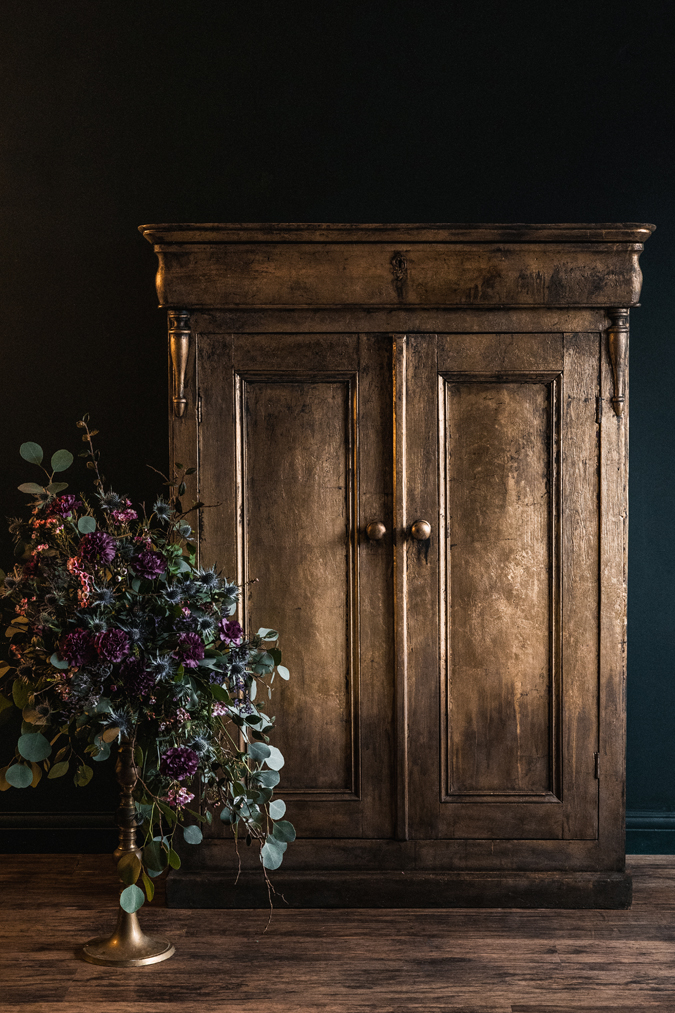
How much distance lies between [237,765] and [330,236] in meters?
1.44

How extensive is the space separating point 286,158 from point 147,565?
166cm

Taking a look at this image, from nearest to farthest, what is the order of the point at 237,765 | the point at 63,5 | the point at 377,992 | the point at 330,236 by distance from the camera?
the point at 377,992
the point at 237,765
the point at 330,236
the point at 63,5

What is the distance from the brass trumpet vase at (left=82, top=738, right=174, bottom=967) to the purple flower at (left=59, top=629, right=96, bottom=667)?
31 centimetres

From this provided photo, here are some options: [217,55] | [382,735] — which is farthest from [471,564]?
[217,55]

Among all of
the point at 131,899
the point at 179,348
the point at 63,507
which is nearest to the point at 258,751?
the point at 131,899

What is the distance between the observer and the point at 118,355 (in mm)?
2977

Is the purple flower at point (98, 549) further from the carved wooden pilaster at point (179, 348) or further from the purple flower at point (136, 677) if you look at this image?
the carved wooden pilaster at point (179, 348)

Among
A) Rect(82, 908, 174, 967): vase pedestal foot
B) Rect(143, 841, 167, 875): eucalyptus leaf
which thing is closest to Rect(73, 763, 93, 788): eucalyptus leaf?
Rect(143, 841, 167, 875): eucalyptus leaf

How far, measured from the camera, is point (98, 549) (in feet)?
6.51

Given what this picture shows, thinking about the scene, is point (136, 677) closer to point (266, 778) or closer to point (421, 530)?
point (266, 778)

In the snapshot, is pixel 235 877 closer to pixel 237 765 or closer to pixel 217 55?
pixel 237 765

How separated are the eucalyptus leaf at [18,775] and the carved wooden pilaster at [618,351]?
1813 mm

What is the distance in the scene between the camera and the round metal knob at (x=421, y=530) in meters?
2.43

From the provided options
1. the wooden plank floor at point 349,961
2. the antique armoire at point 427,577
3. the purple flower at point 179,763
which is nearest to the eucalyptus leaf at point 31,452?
the antique armoire at point 427,577
